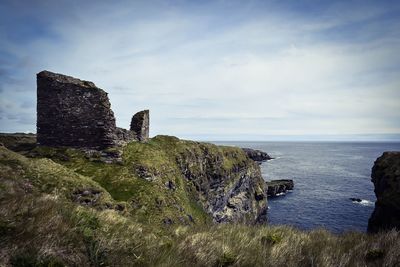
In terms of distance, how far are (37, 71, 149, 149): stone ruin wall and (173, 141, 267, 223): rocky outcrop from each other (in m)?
12.0

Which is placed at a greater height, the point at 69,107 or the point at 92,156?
the point at 69,107

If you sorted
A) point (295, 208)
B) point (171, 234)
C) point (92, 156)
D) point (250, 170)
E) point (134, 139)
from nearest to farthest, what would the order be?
point (171, 234)
point (92, 156)
point (134, 139)
point (250, 170)
point (295, 208)

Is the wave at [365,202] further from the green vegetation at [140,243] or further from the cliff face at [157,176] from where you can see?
the green vegetation at [140,243]

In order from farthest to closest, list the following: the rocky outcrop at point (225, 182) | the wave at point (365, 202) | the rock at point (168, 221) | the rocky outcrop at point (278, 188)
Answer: the rocky outcrop at point (278, 188)
the wave at point (365, 202)
the rocky outcrop at point (225, 182)
the rock at point (168, 221)

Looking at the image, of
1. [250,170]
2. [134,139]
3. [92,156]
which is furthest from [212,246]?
[250,170]

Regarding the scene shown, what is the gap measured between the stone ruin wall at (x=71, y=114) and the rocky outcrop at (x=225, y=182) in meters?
12.0

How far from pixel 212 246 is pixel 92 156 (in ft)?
68.8

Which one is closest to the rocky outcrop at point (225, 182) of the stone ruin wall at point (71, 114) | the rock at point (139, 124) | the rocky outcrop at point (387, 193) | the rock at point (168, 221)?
the rock at point (139, 124)

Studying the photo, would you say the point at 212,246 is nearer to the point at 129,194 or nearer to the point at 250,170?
the point at 129,194

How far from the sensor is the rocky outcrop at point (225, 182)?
42.3 meters

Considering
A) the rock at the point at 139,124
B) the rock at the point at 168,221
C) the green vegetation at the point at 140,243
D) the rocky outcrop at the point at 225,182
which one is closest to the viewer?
the green vegetation at the point at 140,243

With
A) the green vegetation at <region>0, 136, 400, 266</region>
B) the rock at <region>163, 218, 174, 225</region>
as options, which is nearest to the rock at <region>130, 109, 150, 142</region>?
the rock at <region>163, 218, 174, 225</region>

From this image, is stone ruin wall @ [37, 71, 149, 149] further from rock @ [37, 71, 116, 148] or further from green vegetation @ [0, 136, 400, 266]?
green vegetation @ [0, 136, 400, 266]

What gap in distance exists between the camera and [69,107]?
88.2 ft
